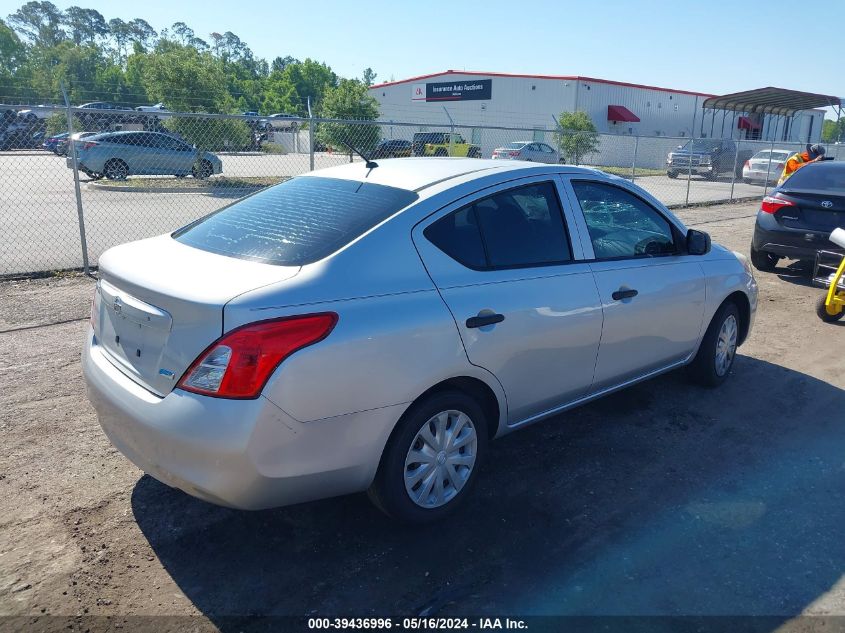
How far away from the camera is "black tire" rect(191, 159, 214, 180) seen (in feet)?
57.5

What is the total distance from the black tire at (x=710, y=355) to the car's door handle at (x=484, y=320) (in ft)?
7.77

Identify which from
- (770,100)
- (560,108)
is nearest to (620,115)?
(560,108)

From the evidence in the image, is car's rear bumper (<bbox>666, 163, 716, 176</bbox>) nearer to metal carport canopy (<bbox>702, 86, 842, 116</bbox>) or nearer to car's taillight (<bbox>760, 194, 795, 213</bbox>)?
metal carport canopy (<bbox>702, 86, 842, 116</bbox>)

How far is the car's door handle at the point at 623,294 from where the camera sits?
399 centimetres

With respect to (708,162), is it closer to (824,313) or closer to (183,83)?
(183,83)

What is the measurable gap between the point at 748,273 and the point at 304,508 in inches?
150

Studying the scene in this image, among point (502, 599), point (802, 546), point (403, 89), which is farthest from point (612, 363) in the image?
point (403, 89)

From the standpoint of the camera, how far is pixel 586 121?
36375 millimetres

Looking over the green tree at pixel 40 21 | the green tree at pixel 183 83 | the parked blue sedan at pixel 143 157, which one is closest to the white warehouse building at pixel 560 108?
the green tree at pixel 183 83

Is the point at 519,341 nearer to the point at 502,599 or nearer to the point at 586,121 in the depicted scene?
the point at 502,599

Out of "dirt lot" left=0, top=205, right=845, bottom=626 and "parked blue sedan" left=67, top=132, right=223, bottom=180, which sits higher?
"parked blue sedan" left=67, top=132, right=223, bottom=180

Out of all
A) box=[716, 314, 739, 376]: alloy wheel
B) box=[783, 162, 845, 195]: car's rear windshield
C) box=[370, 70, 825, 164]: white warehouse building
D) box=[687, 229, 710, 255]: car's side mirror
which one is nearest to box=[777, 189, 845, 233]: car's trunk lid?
box=[783, 162, 845, 195]: car's rear windshield

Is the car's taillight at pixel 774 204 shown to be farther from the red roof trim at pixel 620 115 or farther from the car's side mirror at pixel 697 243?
the red roof trim at pixel 620 115

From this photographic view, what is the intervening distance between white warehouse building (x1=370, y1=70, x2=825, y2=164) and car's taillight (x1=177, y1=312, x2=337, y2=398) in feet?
123
